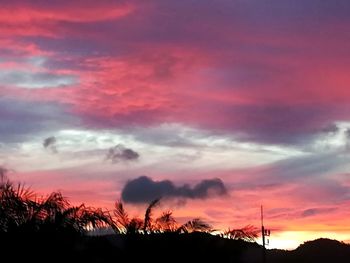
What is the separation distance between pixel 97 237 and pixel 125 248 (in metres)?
1.21

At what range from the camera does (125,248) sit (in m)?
27.2

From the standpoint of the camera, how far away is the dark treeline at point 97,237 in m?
22.8

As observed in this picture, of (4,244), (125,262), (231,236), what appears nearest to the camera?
(4,244)

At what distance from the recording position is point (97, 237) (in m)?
26.5

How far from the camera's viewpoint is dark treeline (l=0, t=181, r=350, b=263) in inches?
897

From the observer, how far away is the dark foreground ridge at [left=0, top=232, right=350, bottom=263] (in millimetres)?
22672

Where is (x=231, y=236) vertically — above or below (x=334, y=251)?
below

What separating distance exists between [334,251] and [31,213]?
9459cm

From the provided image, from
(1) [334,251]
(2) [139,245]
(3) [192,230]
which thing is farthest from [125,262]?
(1) [334,251]

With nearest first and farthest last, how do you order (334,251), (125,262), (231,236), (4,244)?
(4,244) < (125,262) < (231,236) < (334,251)

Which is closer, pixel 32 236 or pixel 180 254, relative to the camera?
pixel 32 236

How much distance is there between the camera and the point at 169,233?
2767cm

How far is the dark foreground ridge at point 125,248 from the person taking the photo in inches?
893

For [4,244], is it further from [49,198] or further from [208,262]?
[208,262]
